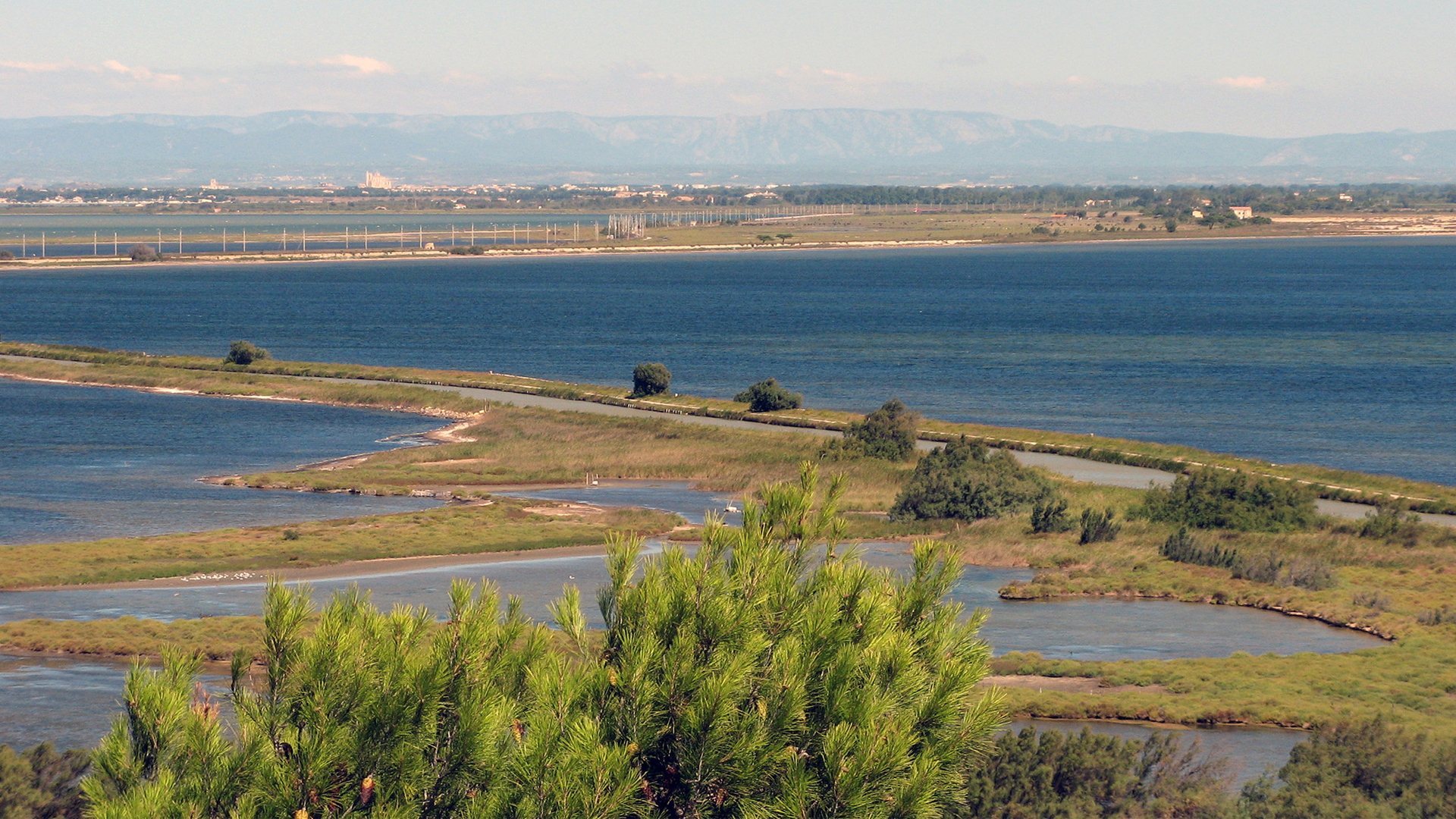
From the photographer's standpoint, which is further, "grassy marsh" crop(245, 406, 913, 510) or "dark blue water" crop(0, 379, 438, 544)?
"grassy marsh" crop(245, 406, 913, 510)

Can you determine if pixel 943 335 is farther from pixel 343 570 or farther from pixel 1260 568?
pixel 343 570

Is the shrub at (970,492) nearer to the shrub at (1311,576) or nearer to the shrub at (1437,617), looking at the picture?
the shrub at (1311,576)

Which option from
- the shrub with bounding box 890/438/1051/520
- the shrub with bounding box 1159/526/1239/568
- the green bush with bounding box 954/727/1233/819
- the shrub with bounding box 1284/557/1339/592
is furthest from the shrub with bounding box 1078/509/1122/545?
the green bush with bounding box 954/727/1233/819

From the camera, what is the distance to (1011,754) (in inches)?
787

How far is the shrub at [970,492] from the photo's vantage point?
48688mm

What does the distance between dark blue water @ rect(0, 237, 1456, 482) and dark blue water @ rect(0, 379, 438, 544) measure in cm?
2280

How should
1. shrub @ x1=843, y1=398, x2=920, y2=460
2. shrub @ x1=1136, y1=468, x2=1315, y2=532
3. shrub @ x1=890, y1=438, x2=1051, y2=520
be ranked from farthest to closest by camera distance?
shrub @ x1=843, y1=398, x2=920, y2=460, shrub @ x1=890, y1=438, x2=1051, y2=520, shrub @ x1=1136, y1=468, x2=1315, y2=532

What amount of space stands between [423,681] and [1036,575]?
32.4 m

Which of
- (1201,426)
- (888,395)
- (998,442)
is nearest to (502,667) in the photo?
(998,442)

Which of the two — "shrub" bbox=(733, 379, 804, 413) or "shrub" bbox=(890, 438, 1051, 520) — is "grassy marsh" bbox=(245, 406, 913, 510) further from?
"shrub" bbox=(733, 379, 804, 413)

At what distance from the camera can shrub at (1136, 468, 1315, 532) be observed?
1811 inches

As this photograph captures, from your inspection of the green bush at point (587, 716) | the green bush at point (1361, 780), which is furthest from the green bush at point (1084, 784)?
the green bush at point (587, 716)

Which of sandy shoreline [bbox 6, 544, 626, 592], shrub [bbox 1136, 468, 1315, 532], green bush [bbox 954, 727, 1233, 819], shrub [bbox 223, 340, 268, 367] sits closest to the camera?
green bush [bbox 954, 727, 1233, 819]

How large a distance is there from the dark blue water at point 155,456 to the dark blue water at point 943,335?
22.8 meters
